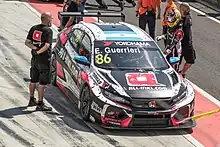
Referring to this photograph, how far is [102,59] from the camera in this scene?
13195mm

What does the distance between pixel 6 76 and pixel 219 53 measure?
6.81m

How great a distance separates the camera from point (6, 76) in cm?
1541

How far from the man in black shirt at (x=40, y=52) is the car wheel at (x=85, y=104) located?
75 centimetres

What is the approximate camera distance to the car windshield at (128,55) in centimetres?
1314

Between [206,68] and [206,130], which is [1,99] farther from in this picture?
[206,68]

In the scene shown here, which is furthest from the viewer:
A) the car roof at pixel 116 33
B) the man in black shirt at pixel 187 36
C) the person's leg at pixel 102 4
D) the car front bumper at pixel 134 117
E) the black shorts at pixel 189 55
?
the person's leg at pixel 102 4

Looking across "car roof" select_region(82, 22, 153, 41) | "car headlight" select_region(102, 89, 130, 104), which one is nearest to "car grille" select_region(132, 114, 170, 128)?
"car headlight" select_region(102, 89, 130, 104)

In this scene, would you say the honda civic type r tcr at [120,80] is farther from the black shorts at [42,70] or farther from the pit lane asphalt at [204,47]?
the pit lane asphalt at [204,47]

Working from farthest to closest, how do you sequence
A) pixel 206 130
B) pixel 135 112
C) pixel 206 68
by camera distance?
pixel 206 68
pixel 206 130
pixel 135 112

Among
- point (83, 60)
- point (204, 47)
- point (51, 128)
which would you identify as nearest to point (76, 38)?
point (83, 60)

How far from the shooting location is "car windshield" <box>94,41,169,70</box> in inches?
517

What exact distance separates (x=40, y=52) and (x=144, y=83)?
2.10 m

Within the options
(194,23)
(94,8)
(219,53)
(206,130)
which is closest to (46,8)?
(94,8)

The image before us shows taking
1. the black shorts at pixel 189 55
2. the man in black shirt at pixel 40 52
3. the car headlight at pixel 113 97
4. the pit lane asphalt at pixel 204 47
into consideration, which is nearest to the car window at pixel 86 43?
the man in black shirt at pixel 40 52
